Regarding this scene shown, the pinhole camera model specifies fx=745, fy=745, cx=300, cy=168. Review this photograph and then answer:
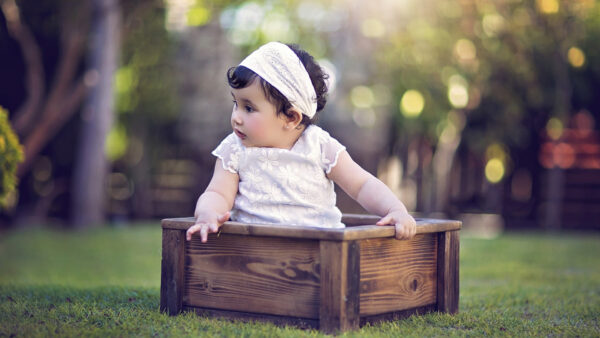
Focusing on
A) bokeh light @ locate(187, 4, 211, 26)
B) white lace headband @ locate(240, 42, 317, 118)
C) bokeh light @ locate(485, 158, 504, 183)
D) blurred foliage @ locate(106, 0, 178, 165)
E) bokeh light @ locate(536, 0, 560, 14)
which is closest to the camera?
white lace headband @ locate(240, 42, 317, 118)

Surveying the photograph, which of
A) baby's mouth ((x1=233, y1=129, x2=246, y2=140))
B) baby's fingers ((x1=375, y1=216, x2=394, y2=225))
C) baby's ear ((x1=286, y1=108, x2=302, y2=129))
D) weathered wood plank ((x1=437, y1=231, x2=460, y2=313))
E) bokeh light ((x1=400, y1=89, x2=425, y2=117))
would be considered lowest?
weathered wood plank ((x1=437, y1=231, x2=460, y2=313))

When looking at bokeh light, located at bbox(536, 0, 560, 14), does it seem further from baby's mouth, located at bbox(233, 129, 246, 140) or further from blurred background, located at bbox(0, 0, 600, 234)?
baby's mouth, located at bbox(233, 129, 246, 140)

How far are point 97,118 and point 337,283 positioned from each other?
31.6ft

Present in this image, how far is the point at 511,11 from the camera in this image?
41.8 feet

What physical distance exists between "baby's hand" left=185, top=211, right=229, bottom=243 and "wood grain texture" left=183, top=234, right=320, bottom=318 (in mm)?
80

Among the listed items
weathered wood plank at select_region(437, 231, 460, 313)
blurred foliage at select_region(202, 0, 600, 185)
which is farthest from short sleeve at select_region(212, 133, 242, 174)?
blurred foliage at select_region(202, 0, 600, 185)

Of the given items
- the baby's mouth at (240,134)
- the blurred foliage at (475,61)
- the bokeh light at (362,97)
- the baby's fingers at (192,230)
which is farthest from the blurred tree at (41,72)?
the baby's fingers at (192,230)

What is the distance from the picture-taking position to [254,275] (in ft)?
10.0

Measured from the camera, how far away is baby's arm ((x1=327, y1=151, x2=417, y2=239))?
3.22 m

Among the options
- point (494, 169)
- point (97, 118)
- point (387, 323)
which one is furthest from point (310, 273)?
point (494, 169)

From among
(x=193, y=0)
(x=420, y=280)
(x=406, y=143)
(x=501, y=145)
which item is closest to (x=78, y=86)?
(x=193, y=0)

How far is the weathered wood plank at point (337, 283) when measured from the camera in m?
2.81

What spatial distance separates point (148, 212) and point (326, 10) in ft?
18.2

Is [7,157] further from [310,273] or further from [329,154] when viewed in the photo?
[310,273]
